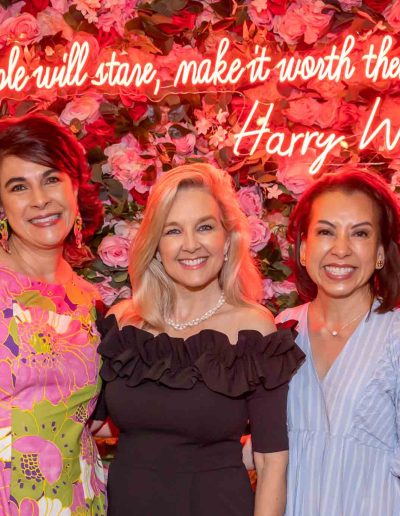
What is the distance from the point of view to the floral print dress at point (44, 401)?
2.42 meters

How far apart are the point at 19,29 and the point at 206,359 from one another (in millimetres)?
1664

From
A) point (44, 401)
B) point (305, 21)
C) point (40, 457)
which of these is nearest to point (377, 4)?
point (305, 21)

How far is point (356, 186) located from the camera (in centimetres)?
266

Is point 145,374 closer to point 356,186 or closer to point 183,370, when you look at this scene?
point 183,370

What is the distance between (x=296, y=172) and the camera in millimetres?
3322

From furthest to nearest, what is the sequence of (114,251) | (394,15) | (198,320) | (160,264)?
(114,251), (394,15), (160,264), (198,320)

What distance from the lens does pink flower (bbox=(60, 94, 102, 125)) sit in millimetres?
3375

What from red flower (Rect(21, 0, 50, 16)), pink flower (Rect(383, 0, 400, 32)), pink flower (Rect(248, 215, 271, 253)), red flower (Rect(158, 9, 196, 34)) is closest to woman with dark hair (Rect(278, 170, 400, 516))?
pink flower (Rect(248, 215, 271, 253))

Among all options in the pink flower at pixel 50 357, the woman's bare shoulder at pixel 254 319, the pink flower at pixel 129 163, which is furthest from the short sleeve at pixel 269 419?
the pink flower at pixel 129 163

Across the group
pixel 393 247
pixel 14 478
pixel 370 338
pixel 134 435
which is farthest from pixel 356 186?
pixel 14 478

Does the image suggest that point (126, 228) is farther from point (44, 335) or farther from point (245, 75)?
point (44, 335)

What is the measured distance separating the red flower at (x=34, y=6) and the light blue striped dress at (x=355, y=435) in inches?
73.8

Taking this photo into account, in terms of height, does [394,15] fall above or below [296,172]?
above

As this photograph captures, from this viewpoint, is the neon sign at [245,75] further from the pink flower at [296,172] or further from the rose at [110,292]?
the rose at [110,292]
